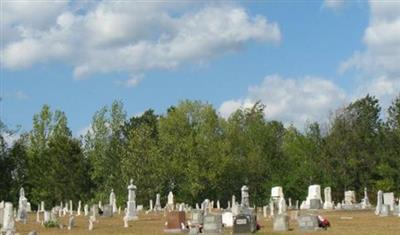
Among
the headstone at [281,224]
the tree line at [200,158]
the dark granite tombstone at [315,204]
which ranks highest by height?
the tree line at [200,158]

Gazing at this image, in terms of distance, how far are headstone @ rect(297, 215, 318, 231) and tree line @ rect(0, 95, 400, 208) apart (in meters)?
43.0

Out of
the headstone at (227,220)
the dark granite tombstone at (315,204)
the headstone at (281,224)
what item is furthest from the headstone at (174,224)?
the dark granite tombstone at (315,204)

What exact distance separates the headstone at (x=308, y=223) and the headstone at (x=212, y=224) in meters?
3.54

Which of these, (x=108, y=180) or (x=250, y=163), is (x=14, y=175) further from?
(x=250, y=163)

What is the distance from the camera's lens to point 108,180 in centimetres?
8319

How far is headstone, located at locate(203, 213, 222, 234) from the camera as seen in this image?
30.7 m

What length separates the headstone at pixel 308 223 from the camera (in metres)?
31.0

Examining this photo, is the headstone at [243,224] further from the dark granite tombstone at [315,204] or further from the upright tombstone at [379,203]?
the dark granite tombstone at [315,204]

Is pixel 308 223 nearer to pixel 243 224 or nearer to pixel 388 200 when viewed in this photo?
pixel 243 224

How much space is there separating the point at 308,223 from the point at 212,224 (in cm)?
414

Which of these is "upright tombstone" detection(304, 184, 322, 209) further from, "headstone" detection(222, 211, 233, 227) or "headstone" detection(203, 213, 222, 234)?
"headstone" detection(203, 213, 222, 234)

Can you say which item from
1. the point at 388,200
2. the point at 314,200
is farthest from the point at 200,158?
the point at 388,200

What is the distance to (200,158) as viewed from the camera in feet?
261

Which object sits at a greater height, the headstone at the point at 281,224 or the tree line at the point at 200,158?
the tree line at the point at 200,158
